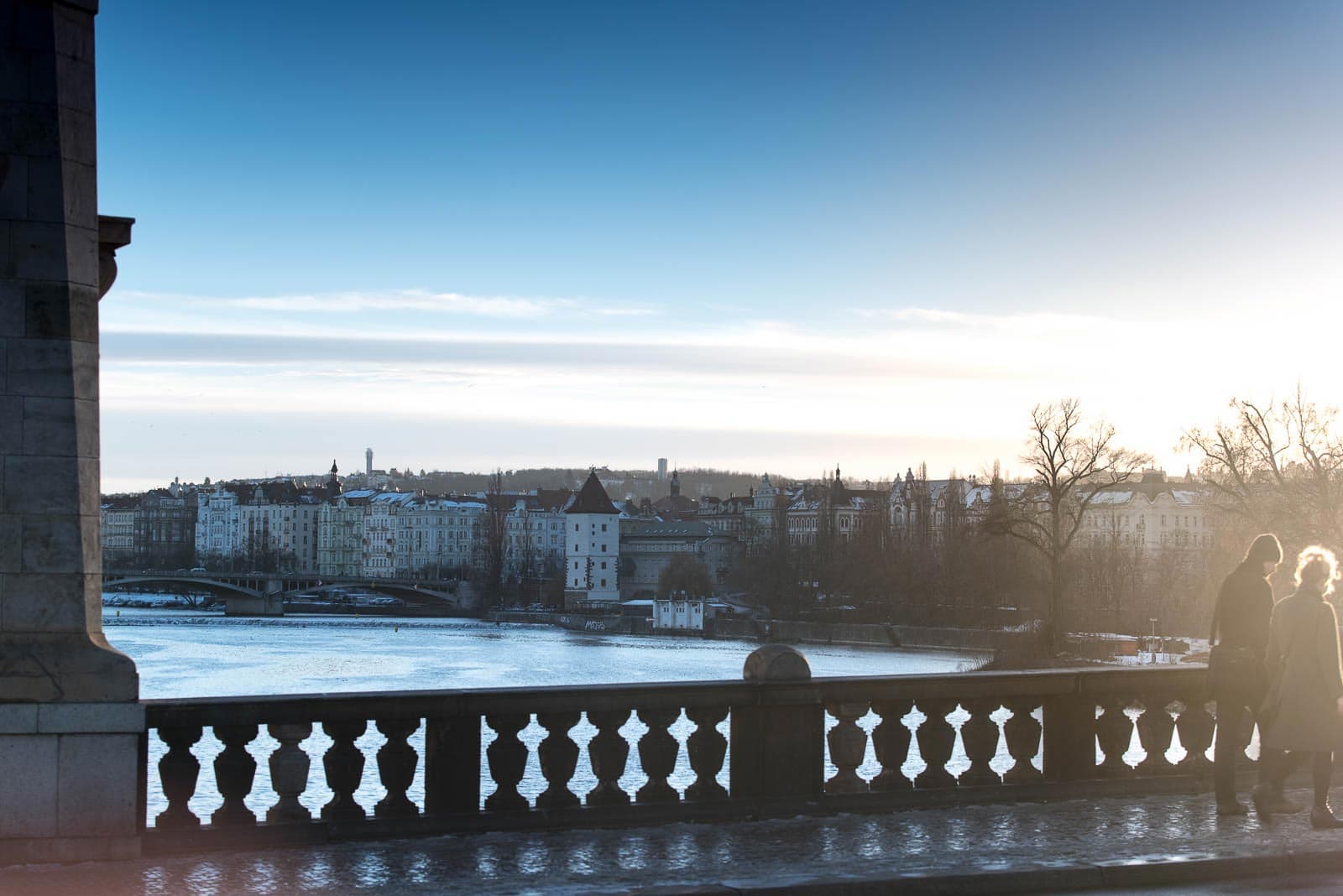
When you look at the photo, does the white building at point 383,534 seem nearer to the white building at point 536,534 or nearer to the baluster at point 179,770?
the white building at point 536,534

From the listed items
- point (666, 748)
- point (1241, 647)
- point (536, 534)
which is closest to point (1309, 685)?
point (1241, 647)

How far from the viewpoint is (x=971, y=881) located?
7785mm

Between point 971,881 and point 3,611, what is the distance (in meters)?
4.77

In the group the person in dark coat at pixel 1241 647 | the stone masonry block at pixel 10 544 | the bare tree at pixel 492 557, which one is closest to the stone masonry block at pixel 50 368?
the stone masonry block at pixel 10 544

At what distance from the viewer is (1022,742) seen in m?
10.3

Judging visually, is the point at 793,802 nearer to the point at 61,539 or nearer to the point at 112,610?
the point at 61,539

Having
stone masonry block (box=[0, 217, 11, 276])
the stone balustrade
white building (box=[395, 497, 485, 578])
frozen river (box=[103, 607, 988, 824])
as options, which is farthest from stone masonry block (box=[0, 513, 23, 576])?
white building (box=[395, 497, 485, 578])

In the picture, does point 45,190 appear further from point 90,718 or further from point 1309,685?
point 1309,685

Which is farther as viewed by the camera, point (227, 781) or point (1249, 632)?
point (1249, 632)

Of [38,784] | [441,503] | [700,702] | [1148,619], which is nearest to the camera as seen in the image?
[38,784]

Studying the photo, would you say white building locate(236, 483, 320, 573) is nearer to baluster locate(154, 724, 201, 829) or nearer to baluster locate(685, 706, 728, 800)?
baluster locate(685, 706, 728, 800)

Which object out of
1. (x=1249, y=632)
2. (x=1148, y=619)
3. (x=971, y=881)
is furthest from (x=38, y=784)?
(x=1148, y=619)

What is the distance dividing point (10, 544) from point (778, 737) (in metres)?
4.33

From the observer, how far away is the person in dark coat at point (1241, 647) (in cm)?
972
